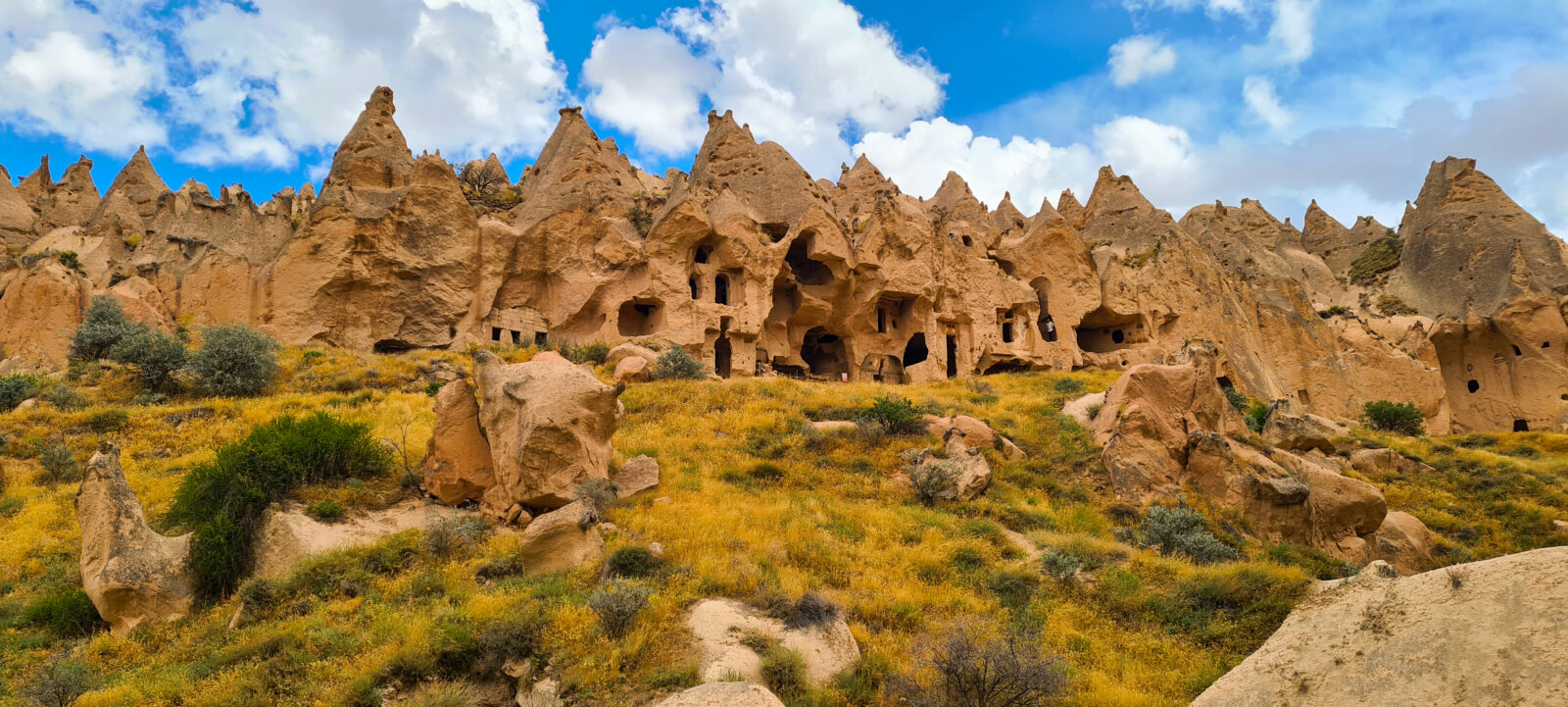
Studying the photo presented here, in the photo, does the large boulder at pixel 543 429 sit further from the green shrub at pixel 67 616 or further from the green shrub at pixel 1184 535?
the green shrub at pixel 1184 535

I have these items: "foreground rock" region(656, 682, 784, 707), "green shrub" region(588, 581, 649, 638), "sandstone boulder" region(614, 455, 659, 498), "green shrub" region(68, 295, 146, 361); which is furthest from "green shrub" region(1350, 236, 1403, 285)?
"green shrub" region(68, 295, 146, 361)

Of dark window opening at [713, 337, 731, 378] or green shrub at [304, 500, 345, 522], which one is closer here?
green shrub at [304, 500, 345, 522]

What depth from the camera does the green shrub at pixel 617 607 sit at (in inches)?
306

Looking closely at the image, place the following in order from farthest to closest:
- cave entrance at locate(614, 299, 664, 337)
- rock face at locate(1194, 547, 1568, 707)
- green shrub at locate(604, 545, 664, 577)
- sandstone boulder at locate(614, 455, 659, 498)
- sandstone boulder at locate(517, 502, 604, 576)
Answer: cave entrance at locate(614, 299, 664, 337) → sandstone boulder at locate(614, 455, 659, 498) → sandstone boulder at locate(517, 502, 604, 576) → green shrub at locate(604, 545, 664, 577) → rock face at locate(1194, 547, 1568, 707)

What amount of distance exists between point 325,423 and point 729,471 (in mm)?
6491

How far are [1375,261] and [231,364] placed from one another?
47.5 metres

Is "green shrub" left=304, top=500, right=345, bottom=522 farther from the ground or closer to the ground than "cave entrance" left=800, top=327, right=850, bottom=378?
closer to the ground

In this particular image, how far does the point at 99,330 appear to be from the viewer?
20359mm

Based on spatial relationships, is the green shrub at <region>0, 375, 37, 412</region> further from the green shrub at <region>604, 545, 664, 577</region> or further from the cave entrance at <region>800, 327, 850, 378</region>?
the cave entrance at <region>800, 327, 850, 378</region>

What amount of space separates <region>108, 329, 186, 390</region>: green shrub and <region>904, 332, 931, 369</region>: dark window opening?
24147 mm

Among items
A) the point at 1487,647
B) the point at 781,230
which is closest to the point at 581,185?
the point at 781,230

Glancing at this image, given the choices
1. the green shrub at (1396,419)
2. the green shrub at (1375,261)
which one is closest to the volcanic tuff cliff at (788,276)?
the green shrub at (1375,261)

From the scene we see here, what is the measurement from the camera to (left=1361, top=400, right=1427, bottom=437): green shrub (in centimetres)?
2653

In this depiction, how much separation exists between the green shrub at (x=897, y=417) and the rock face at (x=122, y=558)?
1200 centimetres
